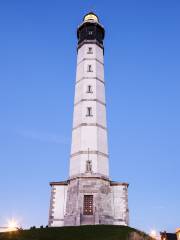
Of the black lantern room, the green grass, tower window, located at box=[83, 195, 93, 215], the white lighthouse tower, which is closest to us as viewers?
the green grass

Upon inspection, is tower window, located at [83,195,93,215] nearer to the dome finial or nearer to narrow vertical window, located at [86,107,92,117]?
narrow vertical window, located at [86,107,92,117]

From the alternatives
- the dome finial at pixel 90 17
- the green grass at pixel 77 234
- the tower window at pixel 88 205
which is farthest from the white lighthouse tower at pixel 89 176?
the dome finial at pixel 90 17

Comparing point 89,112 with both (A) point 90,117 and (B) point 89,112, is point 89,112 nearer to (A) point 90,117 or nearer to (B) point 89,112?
(B) point 89,112

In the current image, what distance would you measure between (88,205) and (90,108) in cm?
1094

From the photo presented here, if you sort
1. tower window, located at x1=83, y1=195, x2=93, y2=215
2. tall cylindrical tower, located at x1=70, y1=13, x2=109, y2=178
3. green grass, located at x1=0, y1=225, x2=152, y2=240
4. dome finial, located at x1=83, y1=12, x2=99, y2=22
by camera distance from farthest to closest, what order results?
1. dome finial, located at x1=83, y1=12, x2=99, y2=22
2. tall cylindrical tower, located at x1=70, y1=13, x2=109, y2=178
3. tower window, located at x1=83, y1=195, x2=93, y2=215
4. green grass, located at x1=0, y1=225, x2=152, y2=240

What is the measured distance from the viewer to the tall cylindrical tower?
34125 mm

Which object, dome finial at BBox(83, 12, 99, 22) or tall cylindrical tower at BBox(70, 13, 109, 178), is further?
dome finial at BBox(83, 12, 99, 22)

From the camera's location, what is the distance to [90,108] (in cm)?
3694

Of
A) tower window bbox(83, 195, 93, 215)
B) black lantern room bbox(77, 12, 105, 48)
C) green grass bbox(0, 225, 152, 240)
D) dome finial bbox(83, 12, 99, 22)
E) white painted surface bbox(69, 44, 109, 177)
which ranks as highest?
dome finial bbox(83, 12, 99, 22)

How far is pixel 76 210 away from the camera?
1240 inches

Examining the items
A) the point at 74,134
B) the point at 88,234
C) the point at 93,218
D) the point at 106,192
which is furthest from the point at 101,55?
the point at 88,234

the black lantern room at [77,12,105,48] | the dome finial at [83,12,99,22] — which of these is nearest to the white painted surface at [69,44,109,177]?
the black lantern room at [77,12,105,48]

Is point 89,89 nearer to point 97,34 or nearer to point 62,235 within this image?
point 97,34

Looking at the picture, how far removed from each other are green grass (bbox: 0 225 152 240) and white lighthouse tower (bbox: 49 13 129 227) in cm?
374
